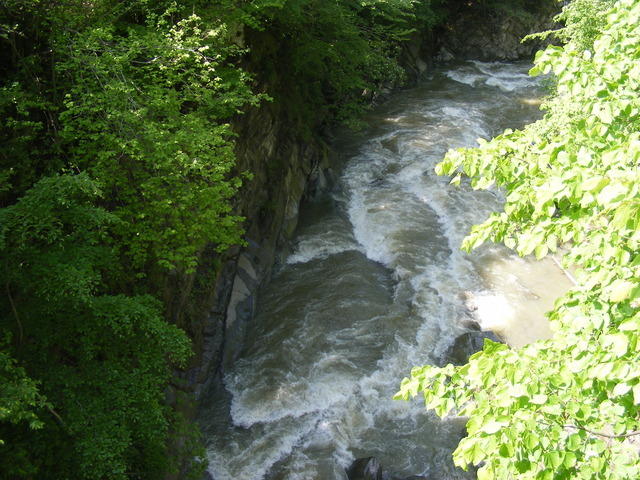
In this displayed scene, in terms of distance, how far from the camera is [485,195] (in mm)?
13992

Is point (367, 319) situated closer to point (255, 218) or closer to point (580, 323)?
point (255, 218)

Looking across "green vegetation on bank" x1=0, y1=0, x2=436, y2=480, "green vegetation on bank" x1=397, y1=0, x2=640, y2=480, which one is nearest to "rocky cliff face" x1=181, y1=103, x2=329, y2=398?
"green vegetation on bank" x1=0, y1=0, x2=436, y2=480

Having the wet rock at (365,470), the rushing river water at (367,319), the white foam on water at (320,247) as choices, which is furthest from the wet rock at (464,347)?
the white foam on water at (320,247)

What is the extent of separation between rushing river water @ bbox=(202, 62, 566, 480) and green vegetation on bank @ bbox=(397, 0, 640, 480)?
17.4 ft

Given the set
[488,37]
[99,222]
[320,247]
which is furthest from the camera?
[488,37]

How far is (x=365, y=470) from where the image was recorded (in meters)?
7.30

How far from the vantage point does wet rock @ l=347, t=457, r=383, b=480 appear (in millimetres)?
7258

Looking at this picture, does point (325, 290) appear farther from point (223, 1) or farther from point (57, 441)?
point (57, 441)

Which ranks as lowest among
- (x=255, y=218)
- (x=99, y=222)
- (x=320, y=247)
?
(x=320, y=247)

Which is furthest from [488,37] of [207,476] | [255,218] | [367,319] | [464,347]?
[207,476]

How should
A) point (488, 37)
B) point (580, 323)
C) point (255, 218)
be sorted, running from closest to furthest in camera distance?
1. point (580, 323)
2. point (255, 218)
3. point (488, 37)

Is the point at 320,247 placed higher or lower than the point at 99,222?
lower

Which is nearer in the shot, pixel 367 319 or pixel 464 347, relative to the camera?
pixel 464 347

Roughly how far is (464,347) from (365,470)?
10.1 feet
